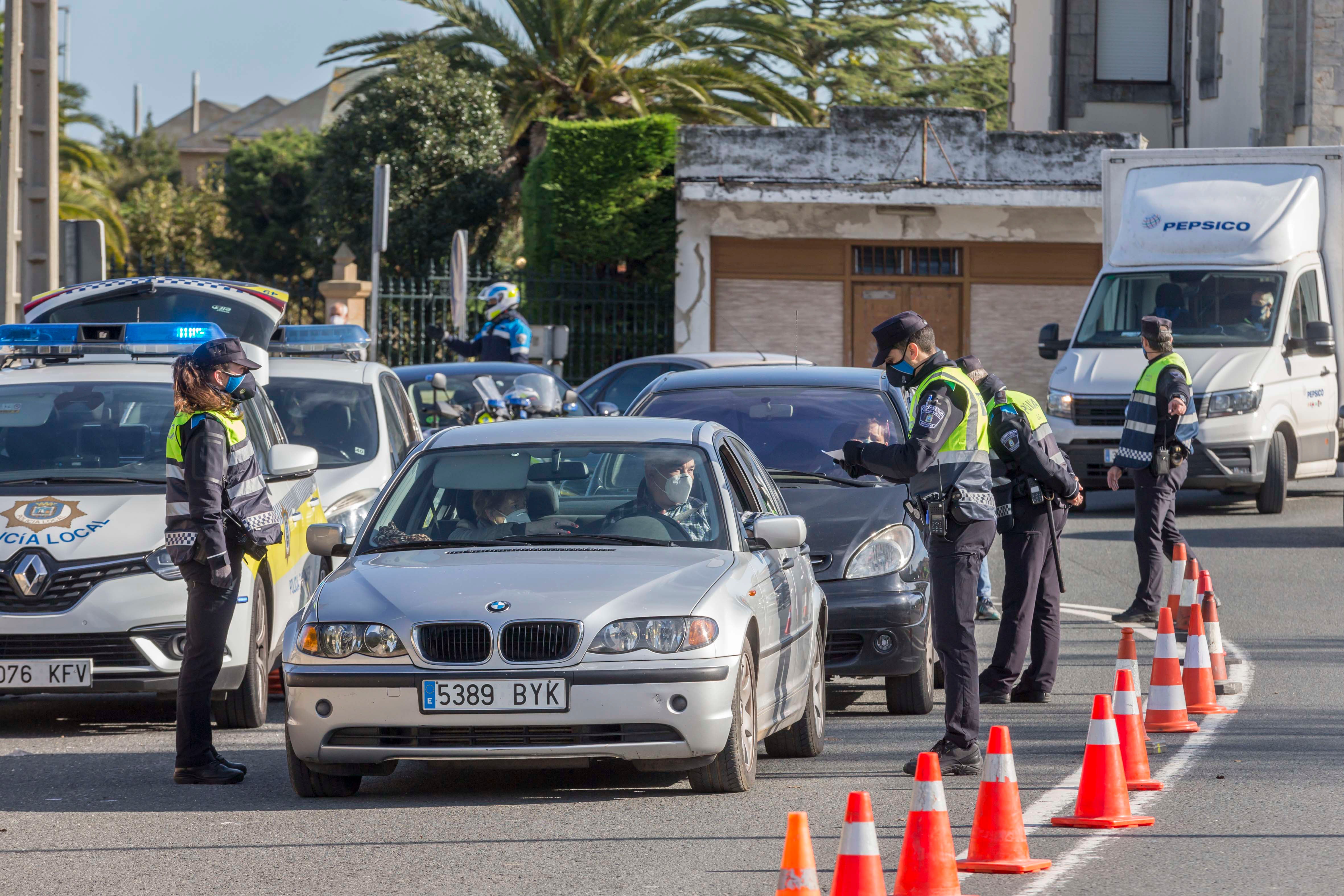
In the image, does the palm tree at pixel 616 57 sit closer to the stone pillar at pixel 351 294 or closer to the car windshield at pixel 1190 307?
the stone pillar at pixel 351 294

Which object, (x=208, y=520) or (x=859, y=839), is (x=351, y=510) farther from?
(x=859, y=839)

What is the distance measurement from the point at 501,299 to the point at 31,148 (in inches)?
174

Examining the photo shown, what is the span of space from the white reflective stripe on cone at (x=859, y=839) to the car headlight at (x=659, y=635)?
77.2 inches

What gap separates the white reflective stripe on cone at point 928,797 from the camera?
5309 millimetres

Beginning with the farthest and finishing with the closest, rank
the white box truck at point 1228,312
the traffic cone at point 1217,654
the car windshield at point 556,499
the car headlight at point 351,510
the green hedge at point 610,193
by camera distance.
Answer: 1. the green hedge at point 610,193
2. the white box truck at point 1228,312
3. the car headlight at point 351,510
4. the traffic cone at point 1217,654
5. the car windshield at point 556,499

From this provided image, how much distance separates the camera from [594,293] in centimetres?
2769

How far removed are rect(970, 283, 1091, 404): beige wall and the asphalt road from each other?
60.3 feet

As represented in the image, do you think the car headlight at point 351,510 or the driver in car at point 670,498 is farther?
the car headlight at point 351,510

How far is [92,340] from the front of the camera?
1005cm

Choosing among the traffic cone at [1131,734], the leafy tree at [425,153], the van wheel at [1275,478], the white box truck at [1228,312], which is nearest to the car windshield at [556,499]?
the traffic cone at [1131,734]

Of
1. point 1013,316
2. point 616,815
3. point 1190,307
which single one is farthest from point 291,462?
point 1013,316

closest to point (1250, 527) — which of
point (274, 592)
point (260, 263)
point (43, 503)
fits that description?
point (274, 592)

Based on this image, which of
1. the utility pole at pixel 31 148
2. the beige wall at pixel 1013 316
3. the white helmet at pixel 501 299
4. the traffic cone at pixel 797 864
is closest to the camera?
the traffic cone at pixel 797 864

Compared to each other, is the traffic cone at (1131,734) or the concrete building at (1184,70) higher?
the concrete building at (1184,70)
